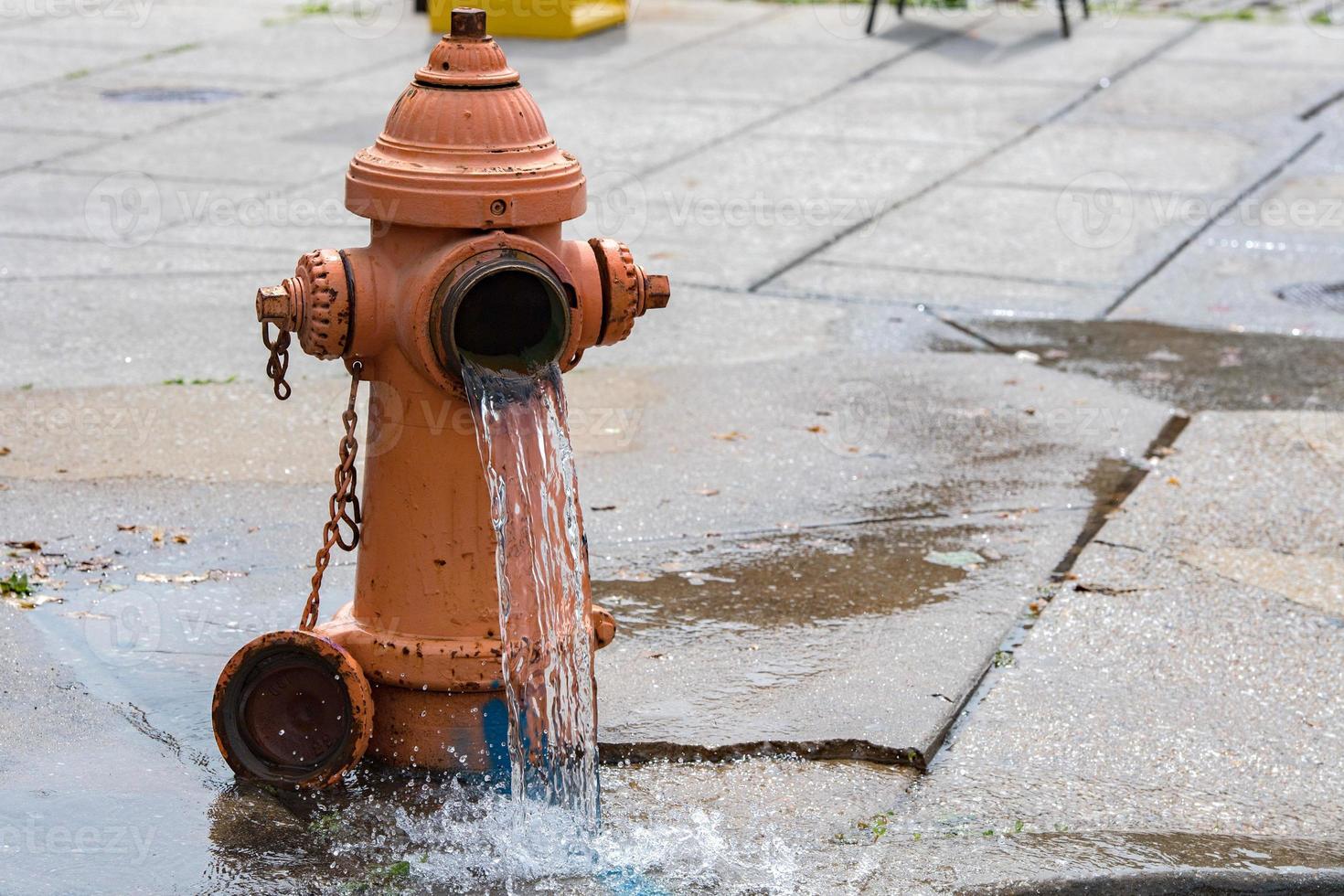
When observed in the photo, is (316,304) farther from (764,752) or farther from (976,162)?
(976,162)

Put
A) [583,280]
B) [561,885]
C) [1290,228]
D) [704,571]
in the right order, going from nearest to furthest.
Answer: [561,885] < [583,280] < [704,571] < [1290,228]

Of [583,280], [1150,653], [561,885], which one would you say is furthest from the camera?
[1150,653]

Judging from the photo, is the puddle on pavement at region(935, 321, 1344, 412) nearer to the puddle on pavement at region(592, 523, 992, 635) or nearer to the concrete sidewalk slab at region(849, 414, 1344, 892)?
the concrete sidewalk slab at region(849, 414, 1344, 892)

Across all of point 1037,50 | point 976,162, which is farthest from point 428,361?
point 1037,50

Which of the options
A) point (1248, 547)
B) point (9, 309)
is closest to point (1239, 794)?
point (1248, 547)

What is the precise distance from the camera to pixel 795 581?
4.16 metres

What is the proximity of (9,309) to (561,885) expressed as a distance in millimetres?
4267

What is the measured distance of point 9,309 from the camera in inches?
248

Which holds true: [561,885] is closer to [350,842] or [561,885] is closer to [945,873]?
[350,842]

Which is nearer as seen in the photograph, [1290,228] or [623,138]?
[1290,228]

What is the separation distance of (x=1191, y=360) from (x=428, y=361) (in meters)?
3.82

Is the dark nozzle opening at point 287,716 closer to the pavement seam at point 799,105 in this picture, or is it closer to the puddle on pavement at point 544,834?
the puddle on pavement at point 544,834

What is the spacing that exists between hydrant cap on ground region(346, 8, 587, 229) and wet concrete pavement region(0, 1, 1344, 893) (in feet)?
3.53

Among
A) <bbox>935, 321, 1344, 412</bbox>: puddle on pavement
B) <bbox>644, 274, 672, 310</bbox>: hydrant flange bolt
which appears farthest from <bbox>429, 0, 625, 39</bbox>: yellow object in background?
<bbox>644, 274, 672, 310</bbox>: hydrant flange bolt
